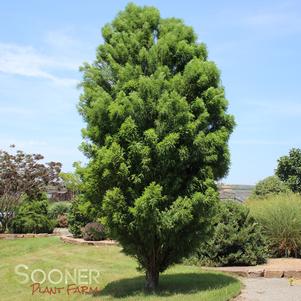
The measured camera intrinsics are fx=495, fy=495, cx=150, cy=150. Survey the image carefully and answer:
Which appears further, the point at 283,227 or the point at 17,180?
the point at 17,180

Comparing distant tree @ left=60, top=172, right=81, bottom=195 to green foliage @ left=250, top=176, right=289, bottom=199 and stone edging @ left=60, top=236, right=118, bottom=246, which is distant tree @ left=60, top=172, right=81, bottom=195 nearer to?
stone edging @ left=60, top=236, right=118, bottom=246

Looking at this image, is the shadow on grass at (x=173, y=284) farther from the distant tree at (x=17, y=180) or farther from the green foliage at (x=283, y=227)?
the distant tree at (x=17, y=180)

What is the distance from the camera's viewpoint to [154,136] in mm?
8656

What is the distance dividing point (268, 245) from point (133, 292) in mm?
5726

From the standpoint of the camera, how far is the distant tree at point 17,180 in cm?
2605

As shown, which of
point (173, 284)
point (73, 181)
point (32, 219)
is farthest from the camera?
point (32, 219)

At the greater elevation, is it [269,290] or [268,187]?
[268,187]

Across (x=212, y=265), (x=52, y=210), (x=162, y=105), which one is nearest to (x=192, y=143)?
(x=162, y=105)

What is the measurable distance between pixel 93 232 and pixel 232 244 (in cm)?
682

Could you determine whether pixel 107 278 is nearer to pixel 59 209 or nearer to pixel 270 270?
pixel 270 270

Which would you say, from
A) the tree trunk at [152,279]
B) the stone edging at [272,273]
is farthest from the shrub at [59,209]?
the tree trunk at [152,279]

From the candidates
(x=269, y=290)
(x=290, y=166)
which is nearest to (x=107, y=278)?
(x=269, y=290)

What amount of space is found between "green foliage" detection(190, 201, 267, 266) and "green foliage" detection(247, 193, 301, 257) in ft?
3.53

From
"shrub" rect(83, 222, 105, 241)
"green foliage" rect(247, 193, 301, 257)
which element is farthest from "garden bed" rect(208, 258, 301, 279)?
"shrub" rect(83, 222, 105, 241)
